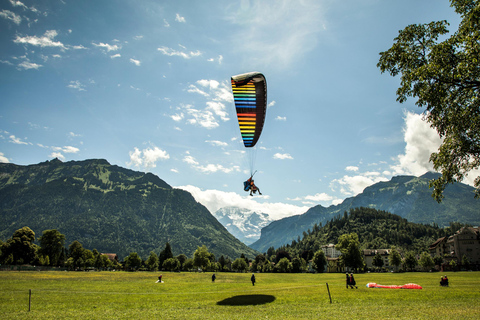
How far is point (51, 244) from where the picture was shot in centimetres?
9844

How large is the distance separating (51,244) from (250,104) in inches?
4181

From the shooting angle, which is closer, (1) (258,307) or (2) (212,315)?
(2) (212,315)

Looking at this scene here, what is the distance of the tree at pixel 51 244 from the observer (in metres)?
97.4

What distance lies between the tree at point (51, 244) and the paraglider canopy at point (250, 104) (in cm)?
10365

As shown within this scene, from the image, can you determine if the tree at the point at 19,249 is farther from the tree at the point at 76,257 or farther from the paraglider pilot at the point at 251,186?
the paraglider pilot at the point at 251,186

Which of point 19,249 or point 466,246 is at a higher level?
point 19,249

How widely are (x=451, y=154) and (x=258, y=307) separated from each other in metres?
16.9

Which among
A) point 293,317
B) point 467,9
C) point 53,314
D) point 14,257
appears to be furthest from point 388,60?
point 14,257

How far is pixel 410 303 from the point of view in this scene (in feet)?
67.3

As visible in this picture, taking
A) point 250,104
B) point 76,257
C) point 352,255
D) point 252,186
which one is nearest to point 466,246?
point 352,255

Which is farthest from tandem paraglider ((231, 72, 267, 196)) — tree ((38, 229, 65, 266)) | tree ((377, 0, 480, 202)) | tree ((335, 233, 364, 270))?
tree ((38, 229, 65, 266))

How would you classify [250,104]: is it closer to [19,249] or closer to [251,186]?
[251,186]

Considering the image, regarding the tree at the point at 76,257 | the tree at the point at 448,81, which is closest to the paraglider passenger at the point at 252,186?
the tree at the point at 448,81

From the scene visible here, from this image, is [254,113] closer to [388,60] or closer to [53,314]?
[388,60]
